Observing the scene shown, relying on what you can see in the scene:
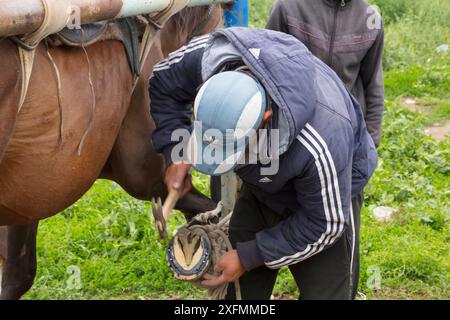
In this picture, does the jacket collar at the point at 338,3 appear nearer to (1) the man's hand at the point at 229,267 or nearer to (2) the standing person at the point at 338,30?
(2) the standing person at the point at 338,30

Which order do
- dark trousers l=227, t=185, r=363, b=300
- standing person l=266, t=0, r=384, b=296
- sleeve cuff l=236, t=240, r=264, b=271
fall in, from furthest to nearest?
1. standing person l=266, t=0, r=384, b=296
2. dark trousers l=227, t=185, r=363, b=300
3. sleeve cuff l=236, t=240, r=264, b=271

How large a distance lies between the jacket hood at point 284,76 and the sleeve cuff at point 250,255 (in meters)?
0.50

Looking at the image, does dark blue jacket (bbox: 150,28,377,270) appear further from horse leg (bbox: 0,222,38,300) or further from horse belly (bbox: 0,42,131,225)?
horse leg (bbox: 0,222,38,300)

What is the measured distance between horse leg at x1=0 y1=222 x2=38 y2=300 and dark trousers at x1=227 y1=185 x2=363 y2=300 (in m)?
1.12

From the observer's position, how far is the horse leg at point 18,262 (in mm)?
3877

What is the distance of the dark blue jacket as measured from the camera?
2.50 m

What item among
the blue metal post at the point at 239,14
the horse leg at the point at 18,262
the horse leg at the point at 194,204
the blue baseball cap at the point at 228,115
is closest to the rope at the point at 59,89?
the blue baseball cap at the point at 228,115

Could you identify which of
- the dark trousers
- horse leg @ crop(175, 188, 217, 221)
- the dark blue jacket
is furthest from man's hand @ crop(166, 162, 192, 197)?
horse leg @ crop(175, 188, 217, 221)

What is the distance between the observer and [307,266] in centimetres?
307

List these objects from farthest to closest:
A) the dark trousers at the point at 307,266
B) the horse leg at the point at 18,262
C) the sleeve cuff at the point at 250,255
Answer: the horse leg at the point at 18,262 < the dark trousers at the point at 307,266 < the sleeve cuff at the point at 250,255

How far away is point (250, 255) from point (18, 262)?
1.49m
